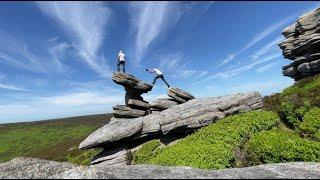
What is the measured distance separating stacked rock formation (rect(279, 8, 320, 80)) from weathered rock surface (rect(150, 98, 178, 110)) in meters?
27.0

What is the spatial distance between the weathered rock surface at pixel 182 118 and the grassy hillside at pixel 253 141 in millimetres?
1700

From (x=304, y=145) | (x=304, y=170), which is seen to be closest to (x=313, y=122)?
(x=304, y=145)

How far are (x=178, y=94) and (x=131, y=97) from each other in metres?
6.09

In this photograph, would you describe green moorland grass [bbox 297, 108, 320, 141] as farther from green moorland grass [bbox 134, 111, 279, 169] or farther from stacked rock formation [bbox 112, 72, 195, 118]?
stacked rock formation [bbox 112, 72, 195, 118]

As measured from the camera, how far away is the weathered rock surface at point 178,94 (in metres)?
40.5

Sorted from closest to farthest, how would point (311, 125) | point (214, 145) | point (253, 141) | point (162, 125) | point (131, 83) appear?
point (214, 145) < point (253, 141) < point (311, 125) < point (162, 125) < point (131, 83)

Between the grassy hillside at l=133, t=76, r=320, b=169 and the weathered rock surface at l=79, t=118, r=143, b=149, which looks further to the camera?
the weathered rock surface at l=79, t=118, r=143, b=149

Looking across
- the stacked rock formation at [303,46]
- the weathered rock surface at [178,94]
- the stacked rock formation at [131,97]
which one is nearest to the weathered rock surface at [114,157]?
the stacked rock formation at [131,97]

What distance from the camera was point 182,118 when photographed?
33.9 meters

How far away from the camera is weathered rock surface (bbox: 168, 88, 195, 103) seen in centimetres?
4053

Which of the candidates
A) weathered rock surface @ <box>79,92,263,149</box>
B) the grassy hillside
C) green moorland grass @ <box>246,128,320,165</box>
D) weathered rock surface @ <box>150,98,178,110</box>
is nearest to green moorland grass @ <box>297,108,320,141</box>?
the grassy hillside

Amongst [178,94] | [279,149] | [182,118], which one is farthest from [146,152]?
[279,149]

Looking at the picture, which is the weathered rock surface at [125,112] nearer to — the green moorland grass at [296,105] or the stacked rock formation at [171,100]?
the stacked rock formation at [171,100]

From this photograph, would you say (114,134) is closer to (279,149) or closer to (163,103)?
(163,103)
